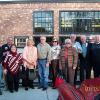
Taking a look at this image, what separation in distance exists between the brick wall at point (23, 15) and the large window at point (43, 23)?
0.38 m

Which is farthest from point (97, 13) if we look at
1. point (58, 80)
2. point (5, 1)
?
point (58, 80)

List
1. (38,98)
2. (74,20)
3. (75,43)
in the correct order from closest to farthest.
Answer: (38,98) < (75,43) < (74,20)

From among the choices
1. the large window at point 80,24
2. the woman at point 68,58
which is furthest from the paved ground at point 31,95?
the large window at point 80,24

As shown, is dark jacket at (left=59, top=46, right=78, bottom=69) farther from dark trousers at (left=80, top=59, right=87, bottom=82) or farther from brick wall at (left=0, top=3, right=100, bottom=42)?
brick wall at (left=0, top=3, right=100, bottom=42)

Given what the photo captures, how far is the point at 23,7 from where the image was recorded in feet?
122

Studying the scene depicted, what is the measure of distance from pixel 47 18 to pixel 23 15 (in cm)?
226

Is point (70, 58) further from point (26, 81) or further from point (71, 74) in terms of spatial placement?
point (26, 81)

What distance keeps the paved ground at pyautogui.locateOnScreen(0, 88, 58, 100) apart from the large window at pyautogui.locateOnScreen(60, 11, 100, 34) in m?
Answer: 23.6

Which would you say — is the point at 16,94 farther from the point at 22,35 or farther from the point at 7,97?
the point at 22,35

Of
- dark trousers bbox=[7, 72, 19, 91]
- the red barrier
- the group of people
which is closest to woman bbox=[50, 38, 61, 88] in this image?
the group of people

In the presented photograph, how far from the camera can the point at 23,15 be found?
3716 centimetres

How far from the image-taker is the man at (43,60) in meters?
12.4

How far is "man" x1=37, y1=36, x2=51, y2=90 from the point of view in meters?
12.4

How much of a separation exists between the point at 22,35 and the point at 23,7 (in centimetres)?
280
